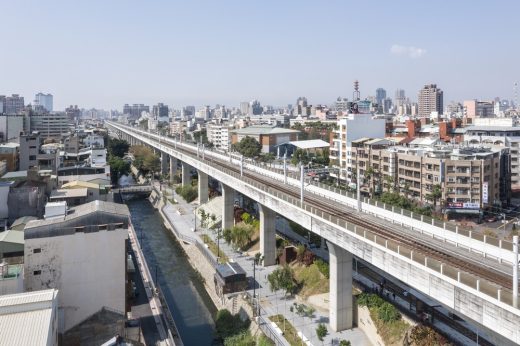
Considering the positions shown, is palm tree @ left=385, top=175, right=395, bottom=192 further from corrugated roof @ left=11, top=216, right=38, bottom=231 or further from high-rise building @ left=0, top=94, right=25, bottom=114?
high-rise building @ left=0, top=94, right=25, bottom=114

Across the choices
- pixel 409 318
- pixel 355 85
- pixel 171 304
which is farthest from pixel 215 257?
pixel 355 85

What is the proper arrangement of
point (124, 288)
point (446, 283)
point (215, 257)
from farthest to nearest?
point (215, 257) < point (124, 288) < point (446, 283)

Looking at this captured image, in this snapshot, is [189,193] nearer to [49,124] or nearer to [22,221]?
[22,221]

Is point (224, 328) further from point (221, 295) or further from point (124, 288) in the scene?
point (124, 288)

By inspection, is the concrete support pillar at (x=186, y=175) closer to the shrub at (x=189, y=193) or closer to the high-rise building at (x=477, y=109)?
the shrub at (x=189, y=193)

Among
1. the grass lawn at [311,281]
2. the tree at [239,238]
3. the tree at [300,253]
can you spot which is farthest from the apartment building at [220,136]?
the grass lawn at [311,281]

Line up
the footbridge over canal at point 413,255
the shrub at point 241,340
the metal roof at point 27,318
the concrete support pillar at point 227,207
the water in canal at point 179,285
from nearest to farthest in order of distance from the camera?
the footbridge over canal at point 413,255, the metal roof at point 27,318, the shrub at point 241,340, the water in canal at point 179,285, the concrete support pillar at point 227,207
